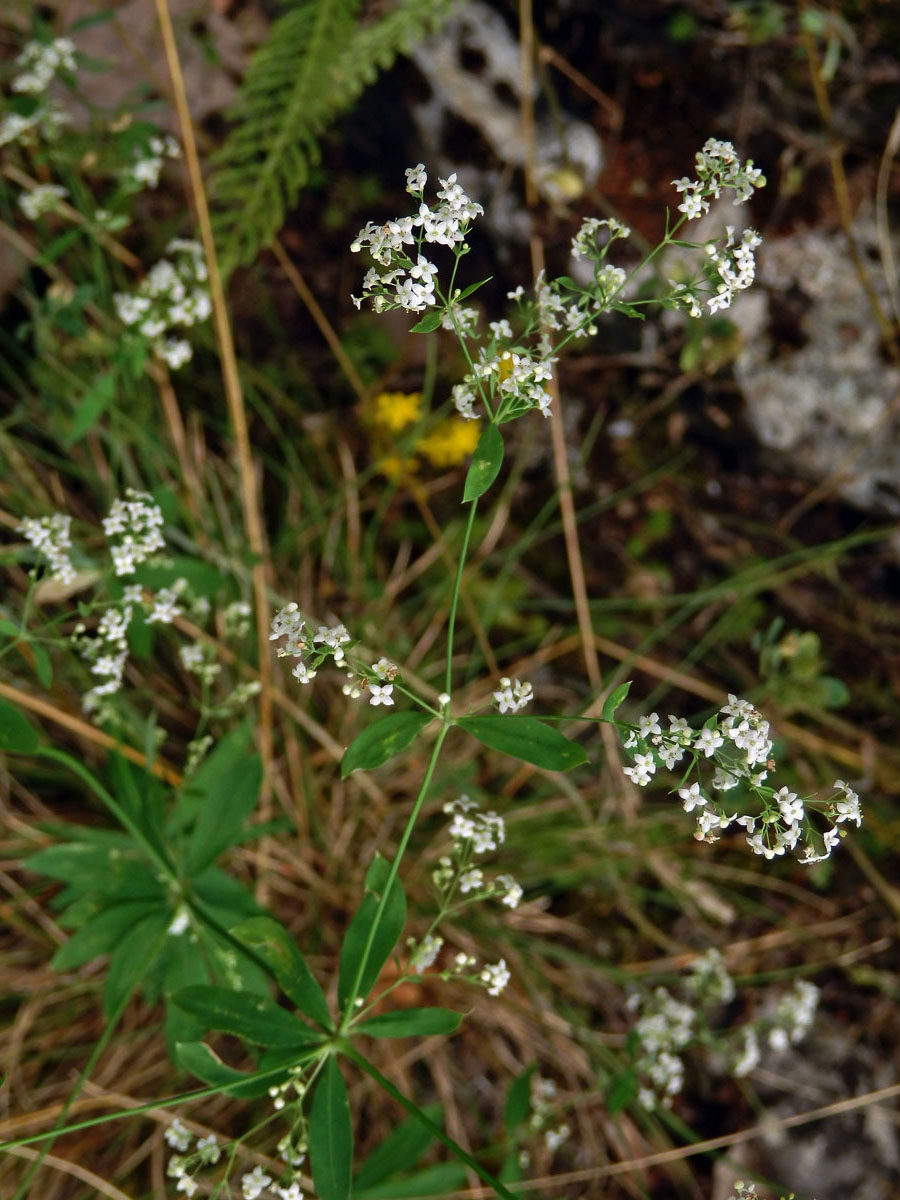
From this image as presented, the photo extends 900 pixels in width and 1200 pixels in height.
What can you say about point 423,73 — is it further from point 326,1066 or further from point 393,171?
point 326,1066

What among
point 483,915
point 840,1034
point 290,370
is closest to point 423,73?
point 290,370

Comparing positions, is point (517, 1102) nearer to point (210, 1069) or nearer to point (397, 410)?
point (210, 1069)

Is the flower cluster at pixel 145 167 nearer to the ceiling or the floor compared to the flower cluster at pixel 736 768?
nearer to the ceiling

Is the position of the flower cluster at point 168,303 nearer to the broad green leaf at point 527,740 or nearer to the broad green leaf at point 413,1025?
the broad green leaf at point 527,740

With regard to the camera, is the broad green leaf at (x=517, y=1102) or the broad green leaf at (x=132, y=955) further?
the broad green leaf at (x=517, y=1102)

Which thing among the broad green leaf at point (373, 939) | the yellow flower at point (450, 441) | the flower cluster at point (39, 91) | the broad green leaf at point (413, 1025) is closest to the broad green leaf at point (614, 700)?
the broad green leaf at point (373, 939)

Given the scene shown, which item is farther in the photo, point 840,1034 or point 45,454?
point 840,1034
